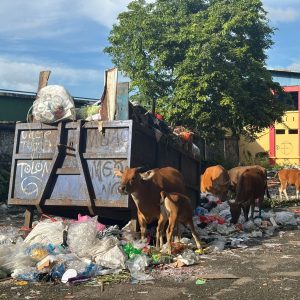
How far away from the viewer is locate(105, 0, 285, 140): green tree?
789 inches

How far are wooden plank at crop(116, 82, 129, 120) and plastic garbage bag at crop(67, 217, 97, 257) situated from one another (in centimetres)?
183

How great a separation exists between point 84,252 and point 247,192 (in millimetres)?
5755

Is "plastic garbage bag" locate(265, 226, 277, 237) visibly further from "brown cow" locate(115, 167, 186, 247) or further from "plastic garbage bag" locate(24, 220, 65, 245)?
"plastic garbage bag" locate(24, 220, 65, 245)

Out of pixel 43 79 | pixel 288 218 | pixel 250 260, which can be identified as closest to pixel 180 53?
pixel 288 218

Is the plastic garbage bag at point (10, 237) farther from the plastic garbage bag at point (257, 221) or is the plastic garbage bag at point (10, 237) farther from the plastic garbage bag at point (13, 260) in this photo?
the plastic garbage bag at point (257, 221)

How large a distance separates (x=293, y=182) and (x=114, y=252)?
13.0m

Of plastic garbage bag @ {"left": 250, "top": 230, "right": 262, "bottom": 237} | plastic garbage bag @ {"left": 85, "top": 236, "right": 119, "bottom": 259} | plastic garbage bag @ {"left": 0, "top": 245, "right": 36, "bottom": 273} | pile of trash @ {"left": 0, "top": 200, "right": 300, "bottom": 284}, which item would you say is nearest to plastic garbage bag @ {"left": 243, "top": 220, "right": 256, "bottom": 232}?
plastic garbage bag @ {"left": 250, "top": 230, "right": 262, "bottom": 237}

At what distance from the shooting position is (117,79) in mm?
7605

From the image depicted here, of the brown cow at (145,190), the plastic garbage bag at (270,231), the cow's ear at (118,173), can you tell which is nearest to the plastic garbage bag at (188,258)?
the brown cow at (145,190)

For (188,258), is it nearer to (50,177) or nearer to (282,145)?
(50,177)

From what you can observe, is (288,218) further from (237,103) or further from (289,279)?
(237,103)

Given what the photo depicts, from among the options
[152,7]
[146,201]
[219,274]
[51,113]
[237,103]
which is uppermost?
[152,7]

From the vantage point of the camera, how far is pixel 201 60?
1977cm

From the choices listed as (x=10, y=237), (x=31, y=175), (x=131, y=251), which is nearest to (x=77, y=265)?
(x=131, y=251)
